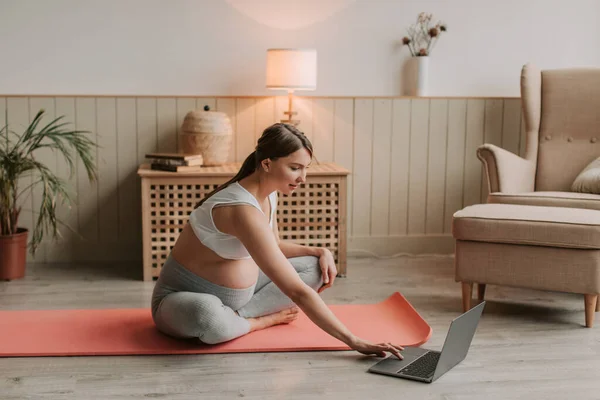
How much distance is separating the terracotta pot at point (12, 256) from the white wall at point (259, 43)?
806 millimetres

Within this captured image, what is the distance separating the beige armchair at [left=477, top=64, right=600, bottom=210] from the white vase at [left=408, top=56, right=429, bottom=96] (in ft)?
1.68

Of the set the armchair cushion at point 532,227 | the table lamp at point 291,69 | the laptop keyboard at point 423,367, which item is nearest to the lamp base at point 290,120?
the table lamp at point 291,69

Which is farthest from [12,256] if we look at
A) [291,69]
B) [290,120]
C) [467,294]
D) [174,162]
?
[467,294]

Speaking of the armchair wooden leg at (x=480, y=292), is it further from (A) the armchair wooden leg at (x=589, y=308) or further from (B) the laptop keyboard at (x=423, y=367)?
(B) the laptop keyboard at (x=423, y=367)

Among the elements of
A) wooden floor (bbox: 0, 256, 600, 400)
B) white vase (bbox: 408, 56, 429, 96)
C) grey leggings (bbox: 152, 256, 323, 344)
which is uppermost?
white vase (bbox: 408, 56, 429, 96)

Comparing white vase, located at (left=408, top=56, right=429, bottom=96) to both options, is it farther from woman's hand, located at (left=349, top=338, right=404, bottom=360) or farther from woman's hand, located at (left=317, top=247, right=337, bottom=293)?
woman's hand, located at (left=349, top=338, right=404, bottom=360)

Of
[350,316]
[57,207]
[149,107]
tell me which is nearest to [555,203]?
[350,316]

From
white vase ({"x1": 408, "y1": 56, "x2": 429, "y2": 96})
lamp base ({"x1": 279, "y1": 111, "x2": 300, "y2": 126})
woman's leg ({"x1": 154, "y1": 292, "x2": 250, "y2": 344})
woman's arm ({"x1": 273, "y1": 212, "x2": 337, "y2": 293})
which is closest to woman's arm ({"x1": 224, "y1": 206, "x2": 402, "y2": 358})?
woman's leg ({"x1": 154, "y1": 292, "x2": 250, "y2": 344})

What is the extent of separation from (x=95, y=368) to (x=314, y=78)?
2.00 m

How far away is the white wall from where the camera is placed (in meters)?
3.96

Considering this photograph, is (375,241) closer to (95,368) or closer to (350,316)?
(350,316)

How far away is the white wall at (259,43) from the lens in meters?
3.96

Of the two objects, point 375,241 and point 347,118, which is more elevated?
point 347,118

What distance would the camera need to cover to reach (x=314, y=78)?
Result: 390 centimetres
